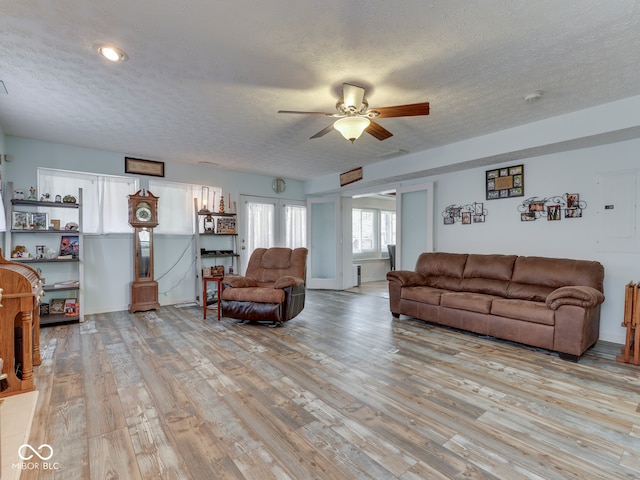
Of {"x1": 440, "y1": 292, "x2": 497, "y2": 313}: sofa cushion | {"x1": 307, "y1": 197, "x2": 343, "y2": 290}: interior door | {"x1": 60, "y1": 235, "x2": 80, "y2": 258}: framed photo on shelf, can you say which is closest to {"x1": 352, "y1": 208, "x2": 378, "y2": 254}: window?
{"x1": 307, "y1": 197, "x2": 343, "y2": 290}: interior door

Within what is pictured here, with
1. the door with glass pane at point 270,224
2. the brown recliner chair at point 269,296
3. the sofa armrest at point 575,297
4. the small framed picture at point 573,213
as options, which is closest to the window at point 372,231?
the door with glass pane at point 270,224

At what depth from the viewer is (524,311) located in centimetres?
314

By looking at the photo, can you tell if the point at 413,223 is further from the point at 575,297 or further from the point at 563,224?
the point at 575,297

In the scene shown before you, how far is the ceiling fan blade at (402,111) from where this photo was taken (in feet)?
7.80

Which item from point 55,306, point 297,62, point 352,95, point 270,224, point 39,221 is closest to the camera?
point 297,62

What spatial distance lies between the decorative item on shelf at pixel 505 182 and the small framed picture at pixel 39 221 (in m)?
6.16

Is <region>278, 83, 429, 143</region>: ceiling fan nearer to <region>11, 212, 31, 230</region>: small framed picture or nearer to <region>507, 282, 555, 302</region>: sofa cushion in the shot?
<region>507, 282, 555, 302</region>: sofa cushion

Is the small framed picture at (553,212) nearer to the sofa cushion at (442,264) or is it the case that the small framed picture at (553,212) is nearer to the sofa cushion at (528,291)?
the sofa cushion at (528,291)

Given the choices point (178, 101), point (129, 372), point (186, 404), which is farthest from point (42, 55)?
point (186, 404)

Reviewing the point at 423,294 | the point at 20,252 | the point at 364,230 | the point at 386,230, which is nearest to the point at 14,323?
the point at 20,252

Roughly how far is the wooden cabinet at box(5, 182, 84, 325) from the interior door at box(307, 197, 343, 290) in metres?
4.16

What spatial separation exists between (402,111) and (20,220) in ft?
15.8

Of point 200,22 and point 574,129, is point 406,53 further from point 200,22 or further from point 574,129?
point 574,129

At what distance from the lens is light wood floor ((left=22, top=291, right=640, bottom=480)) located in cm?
156
